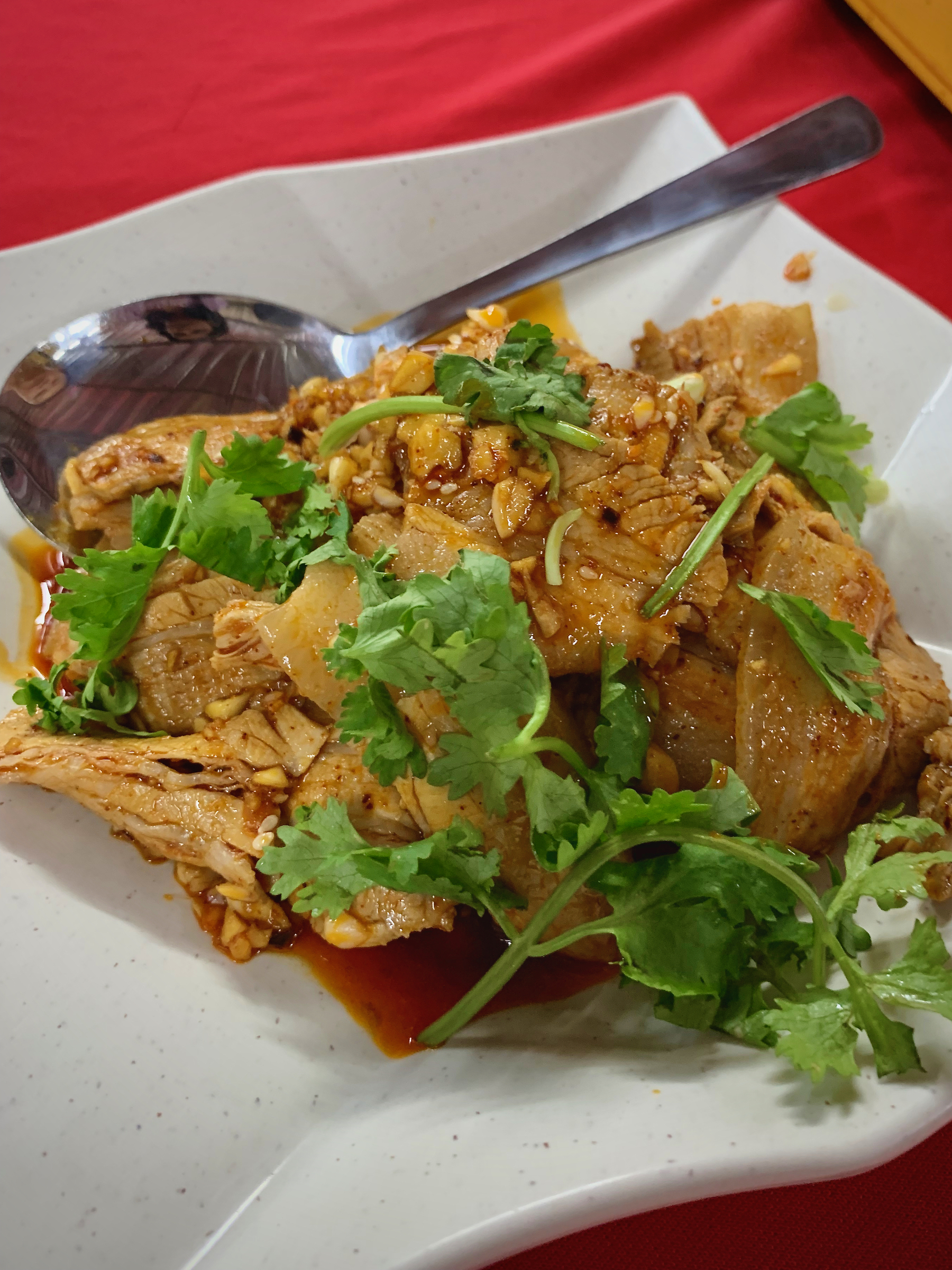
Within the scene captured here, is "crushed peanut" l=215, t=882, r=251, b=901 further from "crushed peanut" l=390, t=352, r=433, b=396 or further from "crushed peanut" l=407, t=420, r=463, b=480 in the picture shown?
"crushed peanut" l=390, t=352, r=433, b=396

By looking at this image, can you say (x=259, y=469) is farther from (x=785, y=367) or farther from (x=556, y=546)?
(x=785, y=367)

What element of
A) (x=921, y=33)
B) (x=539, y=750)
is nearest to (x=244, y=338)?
(x=539, y=750)

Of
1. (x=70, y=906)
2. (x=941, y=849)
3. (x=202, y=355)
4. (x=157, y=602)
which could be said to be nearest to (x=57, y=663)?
(x=157, y=602)

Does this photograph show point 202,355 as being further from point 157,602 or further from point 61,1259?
point 61,1259

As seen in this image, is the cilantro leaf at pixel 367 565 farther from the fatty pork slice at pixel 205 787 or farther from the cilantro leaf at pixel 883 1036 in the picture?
the cilantro leaf at pixel 883 1036

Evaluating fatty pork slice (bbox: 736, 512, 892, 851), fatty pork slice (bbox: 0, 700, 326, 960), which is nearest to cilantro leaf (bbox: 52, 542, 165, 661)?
fatty pork slice (bbox: 0, 700, 326, 960)

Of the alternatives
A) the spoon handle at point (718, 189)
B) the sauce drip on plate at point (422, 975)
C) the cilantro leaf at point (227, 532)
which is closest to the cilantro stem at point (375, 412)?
the cilantro leaf at point (227, 532)

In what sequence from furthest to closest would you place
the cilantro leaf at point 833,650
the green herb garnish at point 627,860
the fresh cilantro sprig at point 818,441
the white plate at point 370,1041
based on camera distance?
the fresh cilantro sprig at point 818,441 → the cilantro leaf at point 833,650 → the green herb garnish at point 627,860 → the white plate at point 370,1041

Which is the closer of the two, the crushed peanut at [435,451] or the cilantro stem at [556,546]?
the cilantro stem at [556,546]
